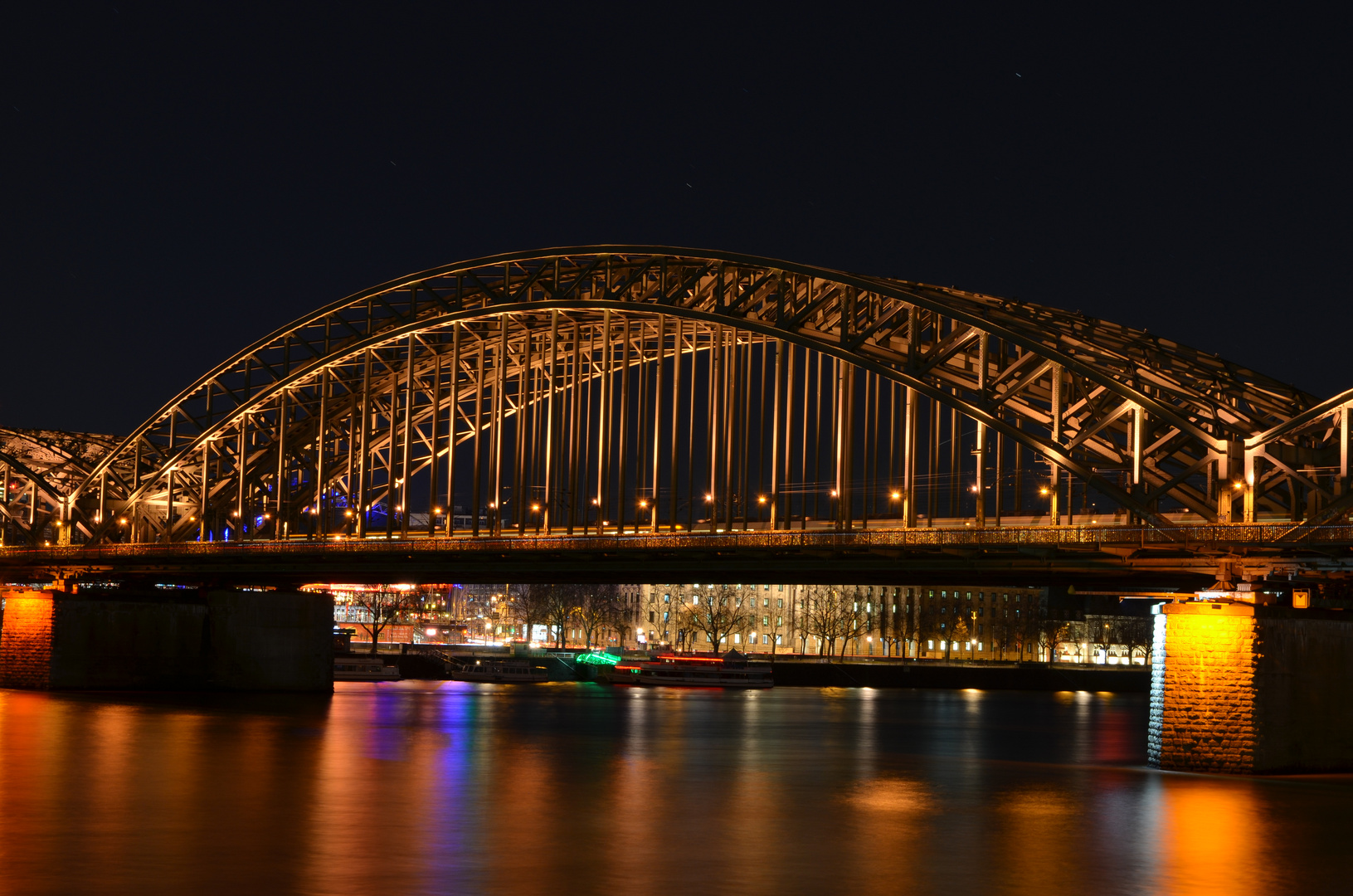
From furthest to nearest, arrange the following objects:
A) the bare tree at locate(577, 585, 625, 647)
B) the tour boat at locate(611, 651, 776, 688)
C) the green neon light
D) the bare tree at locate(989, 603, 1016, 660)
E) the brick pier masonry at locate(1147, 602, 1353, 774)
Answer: the bare tree at locate(577, 585, 625, 647)
the bare tree at locate(989, 603, 1016, 660)
the green neon light
the tour boat at locate(611, 651, 776, 688)
the brick pier masonry at locate(1147, 602, 1353, 774)

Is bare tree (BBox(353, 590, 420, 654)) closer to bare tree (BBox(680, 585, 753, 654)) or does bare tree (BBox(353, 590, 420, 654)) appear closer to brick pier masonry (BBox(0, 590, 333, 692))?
bare tree (BBox(680, 585, 753, 654))

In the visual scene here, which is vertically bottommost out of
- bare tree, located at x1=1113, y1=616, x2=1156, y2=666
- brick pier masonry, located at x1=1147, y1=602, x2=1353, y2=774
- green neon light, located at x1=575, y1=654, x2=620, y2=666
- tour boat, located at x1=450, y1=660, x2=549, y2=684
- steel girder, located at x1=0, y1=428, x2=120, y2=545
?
tour boat, located at x1=450, y1=660, x2=549, y2=684

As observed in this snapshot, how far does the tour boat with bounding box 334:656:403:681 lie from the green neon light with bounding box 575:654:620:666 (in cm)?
1703

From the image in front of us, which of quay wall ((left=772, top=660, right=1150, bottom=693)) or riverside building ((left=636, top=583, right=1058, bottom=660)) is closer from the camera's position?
quay wall ((left=772, top=660, right=1150, bottom=693))

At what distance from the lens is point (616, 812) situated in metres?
31.6

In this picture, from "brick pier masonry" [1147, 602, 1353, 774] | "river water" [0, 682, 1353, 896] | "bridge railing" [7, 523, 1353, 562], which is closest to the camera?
"river water" [0, 682, 1353, 896]

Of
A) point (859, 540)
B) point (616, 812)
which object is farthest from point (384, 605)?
point (616, 812)

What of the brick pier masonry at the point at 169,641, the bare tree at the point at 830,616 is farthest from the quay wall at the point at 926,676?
the brick pier masonry at the point at 169,641

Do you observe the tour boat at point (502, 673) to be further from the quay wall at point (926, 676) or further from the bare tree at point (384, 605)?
the bare tree at point (384, 605)

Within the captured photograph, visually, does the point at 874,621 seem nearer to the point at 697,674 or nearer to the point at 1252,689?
the point at 697,674

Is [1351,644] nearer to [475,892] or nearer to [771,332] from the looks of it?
[771,332]

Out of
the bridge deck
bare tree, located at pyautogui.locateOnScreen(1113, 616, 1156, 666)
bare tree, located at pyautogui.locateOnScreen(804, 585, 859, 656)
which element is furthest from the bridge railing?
bare tree, located at pyautogui.locateOnScreen(1113, 616, 1156, 666)

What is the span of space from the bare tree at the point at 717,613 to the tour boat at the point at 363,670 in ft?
162

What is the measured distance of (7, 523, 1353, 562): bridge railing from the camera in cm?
4162
